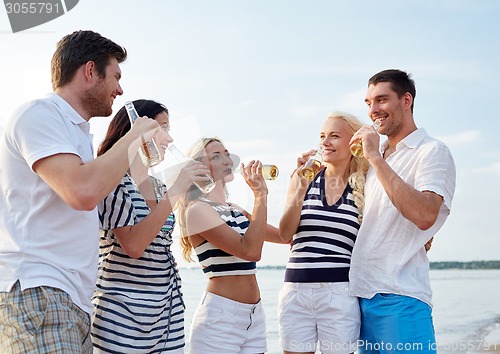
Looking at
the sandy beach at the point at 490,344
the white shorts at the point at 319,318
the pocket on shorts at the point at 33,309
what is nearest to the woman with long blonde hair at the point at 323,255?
the white shorts at the point at 319,318

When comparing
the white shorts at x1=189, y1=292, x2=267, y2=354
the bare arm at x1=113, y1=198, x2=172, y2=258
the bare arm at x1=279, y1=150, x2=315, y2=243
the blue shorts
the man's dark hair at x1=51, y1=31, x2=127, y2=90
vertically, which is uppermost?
the man's dark hair at x1=51, y1=31, x2=127, y2=90

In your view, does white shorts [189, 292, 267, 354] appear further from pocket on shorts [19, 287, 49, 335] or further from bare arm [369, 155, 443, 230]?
pocket on shorts [19, 287, 49, 335]

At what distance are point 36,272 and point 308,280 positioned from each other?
63.2 inches

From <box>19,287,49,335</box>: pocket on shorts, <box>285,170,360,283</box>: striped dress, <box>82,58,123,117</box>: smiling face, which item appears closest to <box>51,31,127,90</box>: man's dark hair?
<box>82,58,123,117</box>: smiling face

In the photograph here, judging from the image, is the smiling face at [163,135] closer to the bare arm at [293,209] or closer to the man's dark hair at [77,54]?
the man's dark hair at [77,54]

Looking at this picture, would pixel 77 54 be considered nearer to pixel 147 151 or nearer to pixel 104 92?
pixel 104 92

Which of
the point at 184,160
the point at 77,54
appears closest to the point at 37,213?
the point at 77,54

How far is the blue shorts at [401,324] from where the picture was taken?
3035mm

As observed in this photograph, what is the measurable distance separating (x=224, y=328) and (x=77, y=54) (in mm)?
1550

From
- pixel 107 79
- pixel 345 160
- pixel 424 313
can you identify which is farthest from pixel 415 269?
pixel 107 79

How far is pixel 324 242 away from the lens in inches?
132

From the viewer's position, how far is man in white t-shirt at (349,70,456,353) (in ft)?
9.96

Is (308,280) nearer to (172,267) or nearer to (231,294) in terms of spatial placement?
(231,294)

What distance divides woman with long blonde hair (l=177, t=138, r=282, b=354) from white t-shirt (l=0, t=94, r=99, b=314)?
1056 mm
